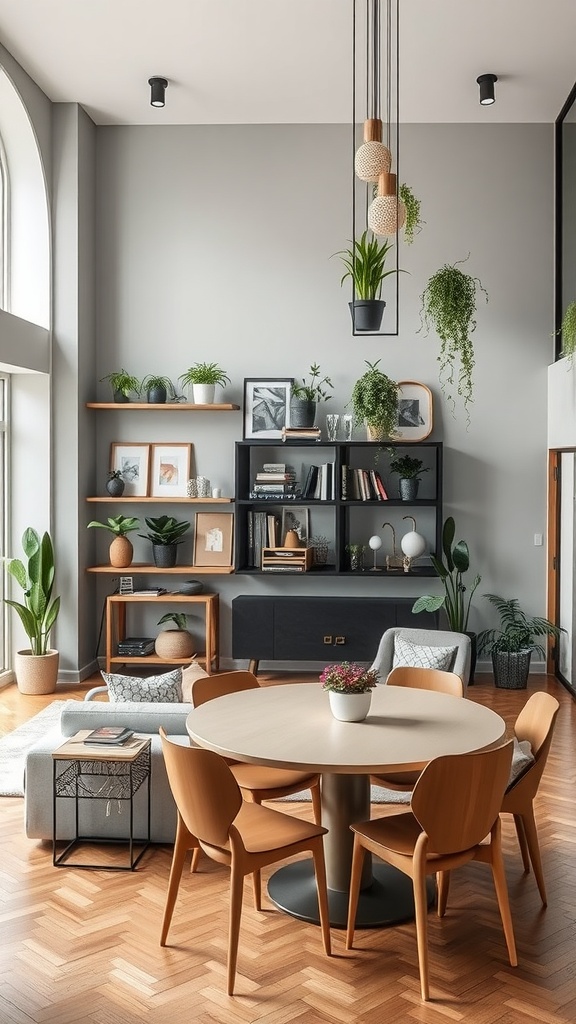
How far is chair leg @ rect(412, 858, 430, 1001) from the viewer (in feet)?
9.78

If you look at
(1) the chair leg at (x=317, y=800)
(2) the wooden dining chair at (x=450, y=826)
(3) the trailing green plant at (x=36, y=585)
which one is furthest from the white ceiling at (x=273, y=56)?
(2) the wooden dining chair at (x=450, y=826)

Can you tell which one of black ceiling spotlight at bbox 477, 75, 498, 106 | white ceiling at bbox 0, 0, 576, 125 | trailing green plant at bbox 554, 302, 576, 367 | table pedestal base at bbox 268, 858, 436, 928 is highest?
white ceiling at bbox 0, 0, 576, 125

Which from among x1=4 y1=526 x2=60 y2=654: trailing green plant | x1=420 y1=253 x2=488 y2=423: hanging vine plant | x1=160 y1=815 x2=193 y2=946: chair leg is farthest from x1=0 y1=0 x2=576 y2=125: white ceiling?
x1=160 y1=815 x2=193 y2=946: chair leg

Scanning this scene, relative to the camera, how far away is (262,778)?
383 centimetres

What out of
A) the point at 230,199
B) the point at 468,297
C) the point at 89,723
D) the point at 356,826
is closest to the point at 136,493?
the point at 230,199

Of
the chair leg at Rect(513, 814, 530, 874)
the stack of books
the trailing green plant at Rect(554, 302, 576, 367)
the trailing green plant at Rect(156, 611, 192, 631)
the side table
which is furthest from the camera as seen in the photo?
the trailing green plant at Rect(156, 611, 192, 631)

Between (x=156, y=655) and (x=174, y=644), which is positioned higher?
(x=174, y=644)

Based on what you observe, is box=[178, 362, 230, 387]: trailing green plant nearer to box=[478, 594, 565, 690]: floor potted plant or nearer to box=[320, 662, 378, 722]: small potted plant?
box=[478, 594, 565, 690]: floor potted plant

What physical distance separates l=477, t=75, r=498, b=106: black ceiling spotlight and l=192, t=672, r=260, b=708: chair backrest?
4.46m

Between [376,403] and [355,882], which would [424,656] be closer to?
[376,403]

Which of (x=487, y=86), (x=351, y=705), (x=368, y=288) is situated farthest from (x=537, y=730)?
(x=487, y=86)

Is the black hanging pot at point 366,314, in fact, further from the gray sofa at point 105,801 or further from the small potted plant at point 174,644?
the small potted plant at point 174,644

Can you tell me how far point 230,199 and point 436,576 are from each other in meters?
3.39

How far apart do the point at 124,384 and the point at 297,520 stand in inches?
68.1
